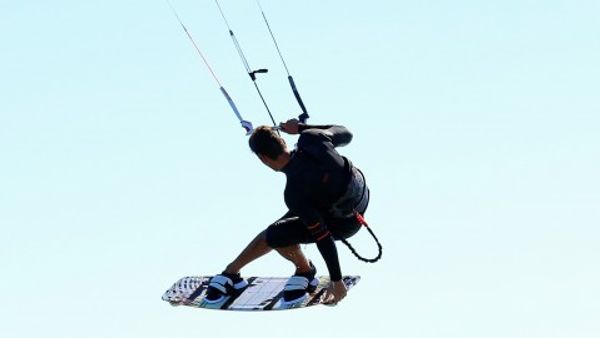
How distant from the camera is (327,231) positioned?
45.3ft

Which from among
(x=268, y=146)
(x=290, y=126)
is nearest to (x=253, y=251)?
(x=290, y=126)

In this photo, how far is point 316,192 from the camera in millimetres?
13875

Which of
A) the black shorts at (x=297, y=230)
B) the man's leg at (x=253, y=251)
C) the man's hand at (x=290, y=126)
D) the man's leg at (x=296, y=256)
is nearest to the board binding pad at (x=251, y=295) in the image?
the man's leg at (x=296, y=256)

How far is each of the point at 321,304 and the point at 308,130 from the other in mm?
2072

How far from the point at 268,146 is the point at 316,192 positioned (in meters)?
0.80

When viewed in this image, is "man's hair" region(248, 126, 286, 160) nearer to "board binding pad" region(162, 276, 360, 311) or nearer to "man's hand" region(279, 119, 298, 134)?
"man's hand" region(279, 119, 298, 134)

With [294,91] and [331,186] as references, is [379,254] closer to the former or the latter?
[331,186]

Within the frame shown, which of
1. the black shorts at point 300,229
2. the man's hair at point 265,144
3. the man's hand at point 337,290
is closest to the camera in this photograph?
the man's hair at point 265,144

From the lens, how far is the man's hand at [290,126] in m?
14.0

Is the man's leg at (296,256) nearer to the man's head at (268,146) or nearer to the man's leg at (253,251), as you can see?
the man's leg at (253,251)

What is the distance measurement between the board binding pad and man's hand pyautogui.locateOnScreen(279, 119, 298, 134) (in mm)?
2017

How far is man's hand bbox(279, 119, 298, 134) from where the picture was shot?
14039 mm

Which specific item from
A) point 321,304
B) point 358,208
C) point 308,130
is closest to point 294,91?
point 308,130

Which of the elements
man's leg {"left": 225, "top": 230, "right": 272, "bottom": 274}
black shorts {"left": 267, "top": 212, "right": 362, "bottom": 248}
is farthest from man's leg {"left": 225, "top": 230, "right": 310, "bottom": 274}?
black shorts {"left": 267, "top": 212, "right": 362, "bottom": 248}
